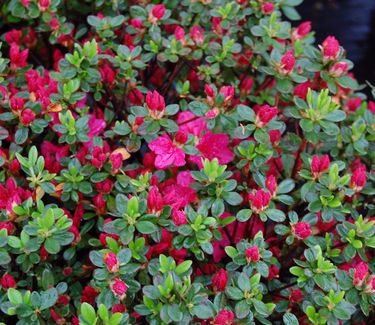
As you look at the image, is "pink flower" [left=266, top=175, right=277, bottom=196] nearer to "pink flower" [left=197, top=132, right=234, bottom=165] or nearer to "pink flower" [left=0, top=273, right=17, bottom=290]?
"pink flower" [left=197, top=132, right=234, bottom=165]

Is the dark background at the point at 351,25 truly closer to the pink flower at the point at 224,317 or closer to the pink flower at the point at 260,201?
the pink flower at the point at 260,201

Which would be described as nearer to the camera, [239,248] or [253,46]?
[239,248]

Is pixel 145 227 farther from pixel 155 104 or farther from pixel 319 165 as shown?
pixel 319 165

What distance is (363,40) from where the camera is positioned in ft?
10.6

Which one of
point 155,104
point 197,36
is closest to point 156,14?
point 197,36

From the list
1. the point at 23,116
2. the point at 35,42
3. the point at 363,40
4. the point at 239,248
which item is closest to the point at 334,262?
the point at 239,248

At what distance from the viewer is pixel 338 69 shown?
5.51 feet

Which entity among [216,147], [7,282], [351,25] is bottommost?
[351,25]

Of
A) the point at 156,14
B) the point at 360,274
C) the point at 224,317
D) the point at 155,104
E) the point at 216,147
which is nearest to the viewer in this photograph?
the point at 224,317

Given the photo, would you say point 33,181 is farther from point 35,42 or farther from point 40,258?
point 35,42

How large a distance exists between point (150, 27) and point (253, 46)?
0.30 meters

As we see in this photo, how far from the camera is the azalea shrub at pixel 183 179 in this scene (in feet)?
4.31

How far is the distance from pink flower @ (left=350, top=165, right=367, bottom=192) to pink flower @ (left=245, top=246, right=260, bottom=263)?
355 mm

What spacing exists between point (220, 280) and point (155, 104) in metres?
0.44
